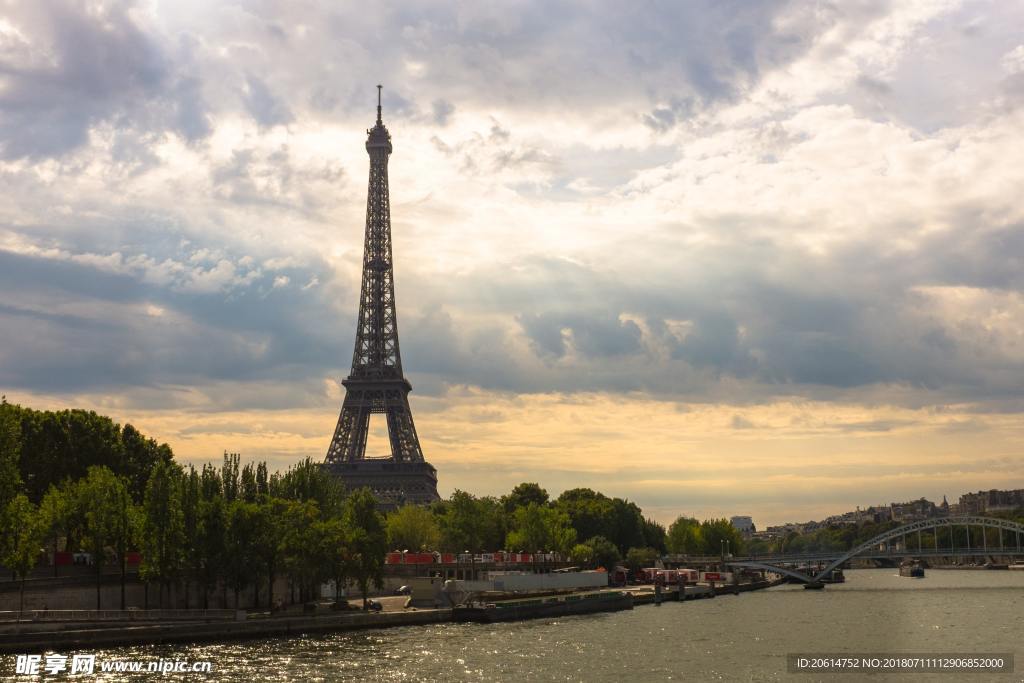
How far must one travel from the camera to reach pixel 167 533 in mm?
75062

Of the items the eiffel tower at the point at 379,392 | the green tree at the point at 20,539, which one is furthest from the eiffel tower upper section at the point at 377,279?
the green tree at the point at 20,539

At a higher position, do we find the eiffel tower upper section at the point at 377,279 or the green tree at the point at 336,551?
the eiffel tower upper section at the point at 377,279

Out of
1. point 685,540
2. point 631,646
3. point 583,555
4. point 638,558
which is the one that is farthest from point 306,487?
point 685,540

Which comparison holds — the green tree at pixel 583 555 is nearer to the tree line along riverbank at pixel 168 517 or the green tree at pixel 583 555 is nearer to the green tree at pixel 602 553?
the green tree at pixel 602 553

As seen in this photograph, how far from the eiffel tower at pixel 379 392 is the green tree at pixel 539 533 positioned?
25.9 m

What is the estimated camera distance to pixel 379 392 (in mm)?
162250

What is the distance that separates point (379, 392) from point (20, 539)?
95.7 m

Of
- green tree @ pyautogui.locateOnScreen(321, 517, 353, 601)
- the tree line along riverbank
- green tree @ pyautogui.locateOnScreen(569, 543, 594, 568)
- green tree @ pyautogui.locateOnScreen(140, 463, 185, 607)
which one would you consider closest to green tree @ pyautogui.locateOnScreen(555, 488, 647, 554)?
green tree @ pyautogui.locateOnScreen(569, 543, 594, 568)

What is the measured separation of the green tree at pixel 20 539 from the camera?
66938mm

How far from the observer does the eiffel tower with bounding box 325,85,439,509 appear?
519ft

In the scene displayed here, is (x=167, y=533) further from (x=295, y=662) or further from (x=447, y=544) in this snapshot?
(x=447, y=544)

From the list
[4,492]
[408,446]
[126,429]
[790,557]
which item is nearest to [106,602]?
[4,492]

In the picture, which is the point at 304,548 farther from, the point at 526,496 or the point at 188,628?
the point at 526,496

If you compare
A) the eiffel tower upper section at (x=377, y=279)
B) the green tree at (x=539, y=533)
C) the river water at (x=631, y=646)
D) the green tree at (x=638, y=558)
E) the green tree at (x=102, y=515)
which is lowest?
the river water at (x=631, y=646)
